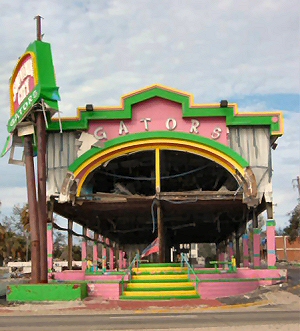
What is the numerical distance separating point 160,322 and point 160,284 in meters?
9.07

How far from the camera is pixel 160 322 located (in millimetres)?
12852

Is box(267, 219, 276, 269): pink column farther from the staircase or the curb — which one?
the curb

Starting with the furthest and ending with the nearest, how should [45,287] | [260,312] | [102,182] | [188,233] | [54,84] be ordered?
1. [188,233]
2. [102,182]
3. [54,84]
4. [45,287]
5. [260,312]

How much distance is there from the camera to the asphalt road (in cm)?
1170

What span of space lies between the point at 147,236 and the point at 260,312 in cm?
2786

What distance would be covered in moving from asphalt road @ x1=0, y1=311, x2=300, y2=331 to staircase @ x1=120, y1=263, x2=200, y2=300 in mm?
5442

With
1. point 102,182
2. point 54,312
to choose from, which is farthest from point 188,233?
point 54,312

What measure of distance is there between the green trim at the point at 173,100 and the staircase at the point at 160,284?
7223mm

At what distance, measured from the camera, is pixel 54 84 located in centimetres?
2114

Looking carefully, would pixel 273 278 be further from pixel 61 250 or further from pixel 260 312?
pixel 61 250

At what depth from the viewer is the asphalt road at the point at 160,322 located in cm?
1170

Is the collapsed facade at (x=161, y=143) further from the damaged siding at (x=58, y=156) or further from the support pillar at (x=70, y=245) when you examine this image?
the support pillar at (x=70, y=245)

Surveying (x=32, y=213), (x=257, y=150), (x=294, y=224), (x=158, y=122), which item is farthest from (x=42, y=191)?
(x=294, y=224)

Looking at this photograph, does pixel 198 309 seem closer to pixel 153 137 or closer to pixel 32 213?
pixel 32 213
